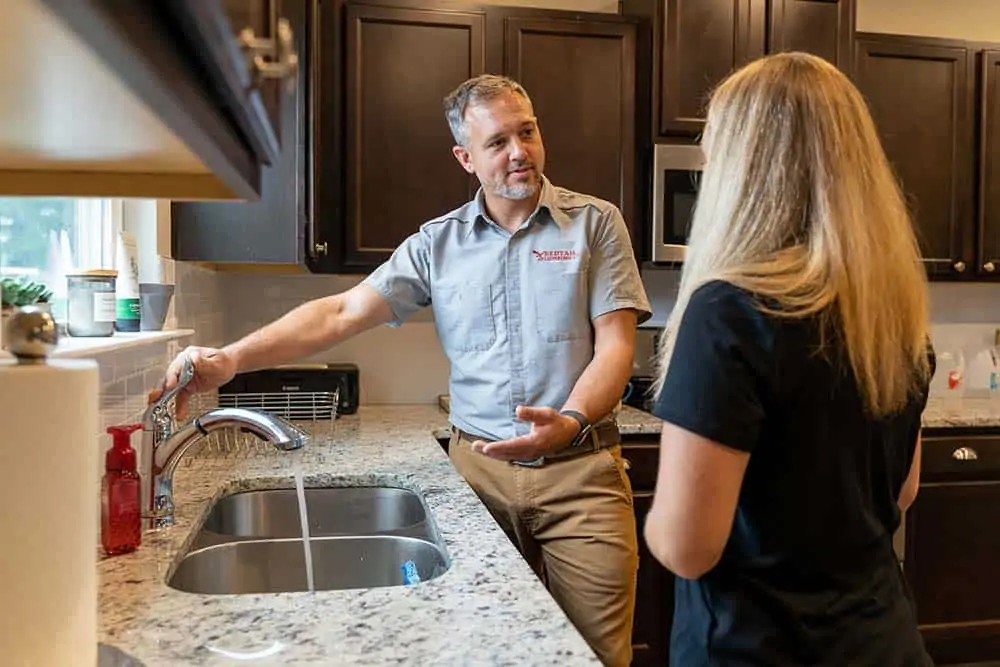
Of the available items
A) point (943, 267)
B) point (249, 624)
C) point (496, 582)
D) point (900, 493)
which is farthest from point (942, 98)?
point (249, 624)

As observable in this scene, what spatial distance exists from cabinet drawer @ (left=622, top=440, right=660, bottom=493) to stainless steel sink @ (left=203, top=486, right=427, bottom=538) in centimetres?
94

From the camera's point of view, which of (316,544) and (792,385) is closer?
(792,385)

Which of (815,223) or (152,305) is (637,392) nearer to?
(152,305)

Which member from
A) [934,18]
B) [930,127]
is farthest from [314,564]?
[934,18]

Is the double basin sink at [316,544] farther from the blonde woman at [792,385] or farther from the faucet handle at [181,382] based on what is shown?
the blonde woman at [792,385]

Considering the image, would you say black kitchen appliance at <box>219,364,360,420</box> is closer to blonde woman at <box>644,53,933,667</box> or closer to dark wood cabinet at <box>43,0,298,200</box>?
blonde woman at <box>644,53,933,667</box>

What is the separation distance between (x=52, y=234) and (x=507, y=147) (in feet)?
3.06

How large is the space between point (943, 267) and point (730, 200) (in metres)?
2.42

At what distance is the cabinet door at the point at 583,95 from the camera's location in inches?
109

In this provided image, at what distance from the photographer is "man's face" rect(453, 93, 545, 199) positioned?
1928mm

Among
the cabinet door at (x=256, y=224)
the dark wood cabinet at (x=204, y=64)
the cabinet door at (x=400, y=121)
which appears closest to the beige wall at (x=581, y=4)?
the cabinet door at (x=400, y=121)

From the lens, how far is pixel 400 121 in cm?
272

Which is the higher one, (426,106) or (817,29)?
(817,29)

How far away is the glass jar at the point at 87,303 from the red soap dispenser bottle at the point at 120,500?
0.30m
